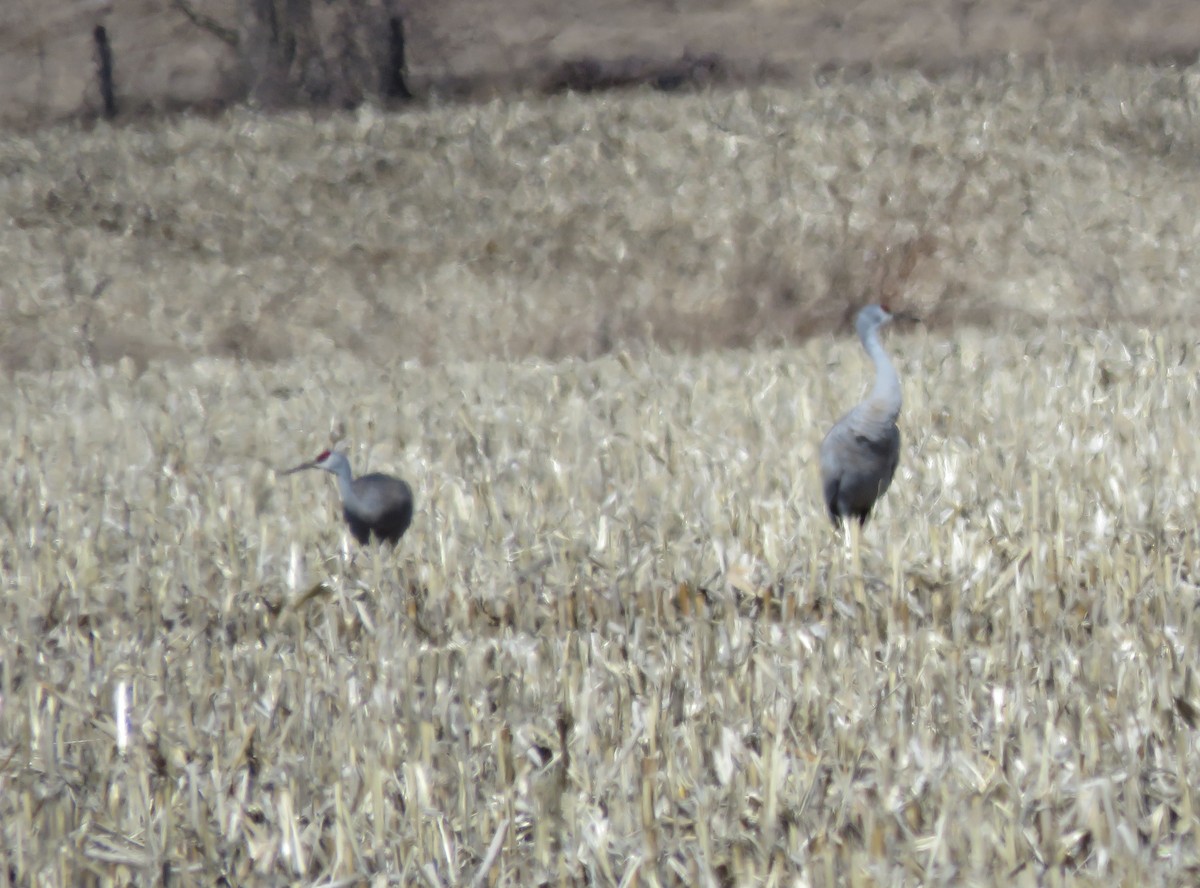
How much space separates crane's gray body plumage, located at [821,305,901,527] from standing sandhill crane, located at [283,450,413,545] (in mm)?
1120

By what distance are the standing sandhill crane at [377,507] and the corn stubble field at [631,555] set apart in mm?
88

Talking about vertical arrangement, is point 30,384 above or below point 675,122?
below

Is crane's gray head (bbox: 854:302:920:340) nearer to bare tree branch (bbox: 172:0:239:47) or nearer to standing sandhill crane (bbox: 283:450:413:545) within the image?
standing sandhill crane (bbox: 283:450:413:545)

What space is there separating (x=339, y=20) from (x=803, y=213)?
418 cm

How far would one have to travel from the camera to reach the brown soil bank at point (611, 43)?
46.5 ft

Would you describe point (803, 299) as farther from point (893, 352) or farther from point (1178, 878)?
point (1178, 878)

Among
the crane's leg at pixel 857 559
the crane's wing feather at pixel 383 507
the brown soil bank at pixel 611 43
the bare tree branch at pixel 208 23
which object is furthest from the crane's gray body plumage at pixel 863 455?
the bare tree branch at pixel 208 23

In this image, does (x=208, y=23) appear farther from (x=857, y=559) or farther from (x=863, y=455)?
(x=857, y=559)

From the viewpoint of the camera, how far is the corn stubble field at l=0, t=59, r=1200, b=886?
2.52 metres

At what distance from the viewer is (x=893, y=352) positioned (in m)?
7.97

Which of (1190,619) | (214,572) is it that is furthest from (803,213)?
(1190,619)

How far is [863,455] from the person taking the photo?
438cm

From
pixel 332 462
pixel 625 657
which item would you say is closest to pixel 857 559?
pixel 625 657

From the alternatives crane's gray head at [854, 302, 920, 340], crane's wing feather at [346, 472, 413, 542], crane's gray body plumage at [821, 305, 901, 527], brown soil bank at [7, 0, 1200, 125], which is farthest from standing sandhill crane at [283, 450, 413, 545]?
brown soil bank at [7, 0, 1200, 125]
